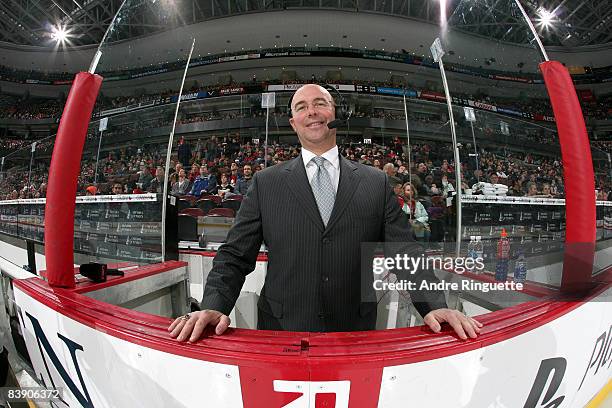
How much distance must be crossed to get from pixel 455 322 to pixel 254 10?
247 cm

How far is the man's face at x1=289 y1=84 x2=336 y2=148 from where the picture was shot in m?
0.82

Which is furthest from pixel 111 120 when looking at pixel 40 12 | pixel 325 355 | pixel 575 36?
pixel 575 36

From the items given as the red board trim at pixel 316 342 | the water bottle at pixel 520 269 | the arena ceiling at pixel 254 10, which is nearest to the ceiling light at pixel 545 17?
the arena ceiling at pixel 254 10

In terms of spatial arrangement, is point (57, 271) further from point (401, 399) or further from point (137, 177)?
point (137, 177)

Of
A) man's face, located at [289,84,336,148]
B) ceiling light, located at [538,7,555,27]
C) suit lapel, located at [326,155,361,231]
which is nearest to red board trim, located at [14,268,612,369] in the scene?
suit lapel, located at [326,155,361,231]

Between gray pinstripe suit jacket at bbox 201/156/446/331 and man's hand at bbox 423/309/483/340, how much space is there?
0.30 feet

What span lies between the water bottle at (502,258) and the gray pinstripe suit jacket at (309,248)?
0.71 metres

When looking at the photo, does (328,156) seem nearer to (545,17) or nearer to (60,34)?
(545,17)

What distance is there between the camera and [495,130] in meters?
2.44

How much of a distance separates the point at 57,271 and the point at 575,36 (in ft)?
11.3

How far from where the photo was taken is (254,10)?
2.21 m

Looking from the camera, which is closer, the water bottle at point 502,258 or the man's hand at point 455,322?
the man's hand at point 455,322

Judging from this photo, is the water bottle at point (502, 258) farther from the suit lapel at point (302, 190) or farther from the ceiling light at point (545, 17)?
the ceiling light at point (545, 17)

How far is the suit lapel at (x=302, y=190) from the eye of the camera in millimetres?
776
